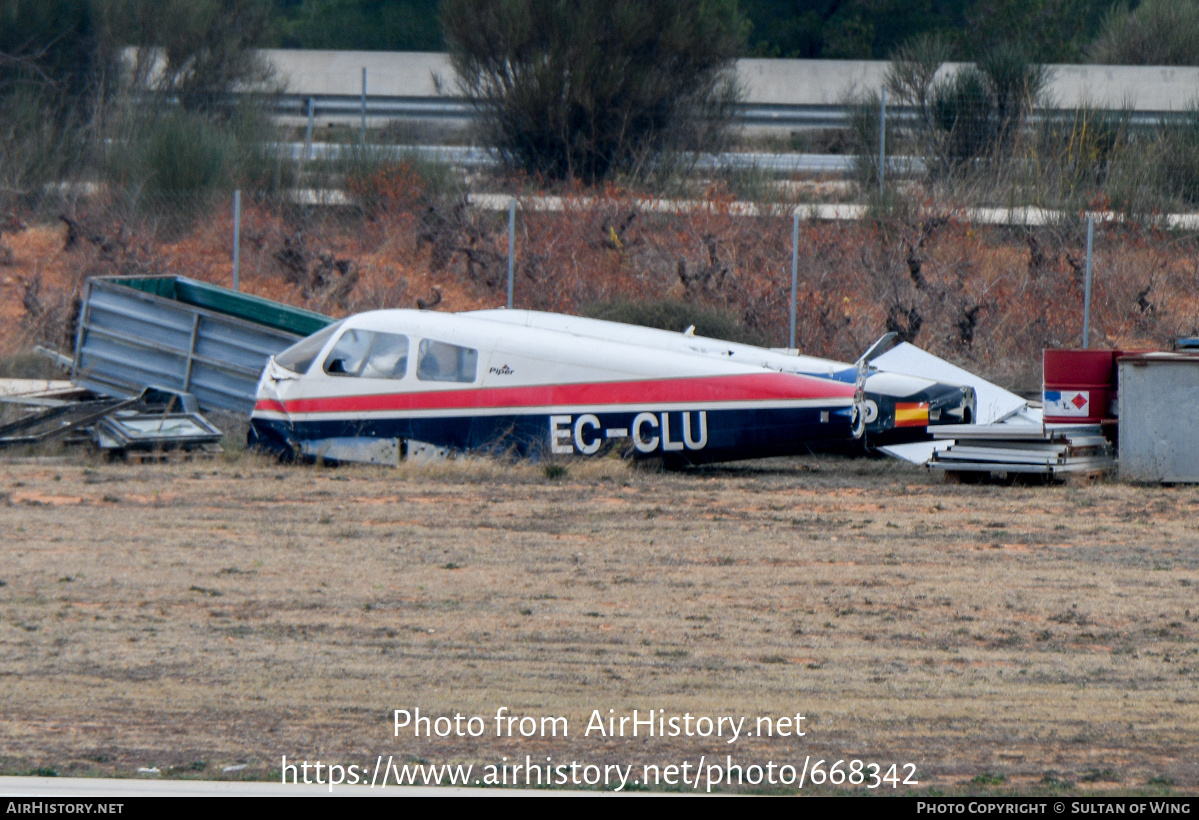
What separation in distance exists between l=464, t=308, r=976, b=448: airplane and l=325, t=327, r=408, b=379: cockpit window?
1270 millimetres

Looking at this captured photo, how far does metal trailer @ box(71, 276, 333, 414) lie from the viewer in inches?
659

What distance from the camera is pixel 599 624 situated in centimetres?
841

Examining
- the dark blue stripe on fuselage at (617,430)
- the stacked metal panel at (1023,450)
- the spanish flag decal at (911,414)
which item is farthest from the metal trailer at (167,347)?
the stacked metal panel at (1023,450)

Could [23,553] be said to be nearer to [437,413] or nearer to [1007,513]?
→ [437,413]

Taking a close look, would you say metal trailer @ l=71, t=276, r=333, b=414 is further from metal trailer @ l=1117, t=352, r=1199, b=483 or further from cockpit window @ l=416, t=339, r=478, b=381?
metal trailer @ l=1117, t=352, r=1199, b=483

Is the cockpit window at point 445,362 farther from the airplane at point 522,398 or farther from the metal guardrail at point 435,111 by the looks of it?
the metal guardrail at point 435,111

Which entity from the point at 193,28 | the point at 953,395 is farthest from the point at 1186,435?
the point at 193,28

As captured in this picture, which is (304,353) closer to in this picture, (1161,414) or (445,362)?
(445,362)

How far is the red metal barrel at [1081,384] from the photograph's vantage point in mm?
14898

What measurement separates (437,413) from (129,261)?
34.5 feet

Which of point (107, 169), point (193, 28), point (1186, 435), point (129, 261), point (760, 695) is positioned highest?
point (193, 28)

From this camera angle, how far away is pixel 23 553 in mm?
10305

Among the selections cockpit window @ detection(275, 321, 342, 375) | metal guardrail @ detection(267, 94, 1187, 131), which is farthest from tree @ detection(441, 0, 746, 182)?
cockpit window @ detection(275, 321, 342, 375)

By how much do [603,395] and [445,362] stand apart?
1.62m
